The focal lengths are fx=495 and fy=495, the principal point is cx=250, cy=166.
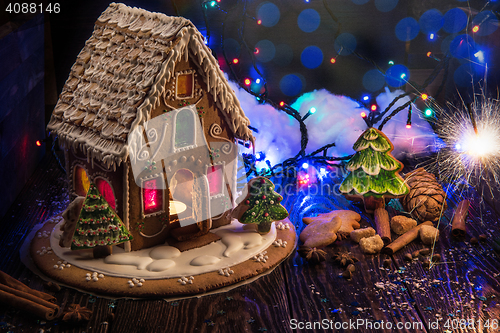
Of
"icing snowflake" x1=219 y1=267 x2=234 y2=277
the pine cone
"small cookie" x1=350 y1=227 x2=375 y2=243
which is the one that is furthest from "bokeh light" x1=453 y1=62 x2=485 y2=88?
"icing snowflake" x1=219 y1=267 x2=234 y2=277

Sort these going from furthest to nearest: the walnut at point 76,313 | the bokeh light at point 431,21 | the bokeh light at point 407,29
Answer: the bokeh light at point 407,29 → the bokeh light at point 431,21 → the walnut at point 76,313

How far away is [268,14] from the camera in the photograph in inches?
278

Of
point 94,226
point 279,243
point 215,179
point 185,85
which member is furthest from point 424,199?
point 94,226

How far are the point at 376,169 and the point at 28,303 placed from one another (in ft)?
13.1

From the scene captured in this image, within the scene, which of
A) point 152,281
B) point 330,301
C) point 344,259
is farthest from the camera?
point 344,259

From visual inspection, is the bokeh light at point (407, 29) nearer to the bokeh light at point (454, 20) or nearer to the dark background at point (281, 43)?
the dark background at point (281, 43)

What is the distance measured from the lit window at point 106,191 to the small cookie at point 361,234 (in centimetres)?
262

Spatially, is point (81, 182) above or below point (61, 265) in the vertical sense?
above

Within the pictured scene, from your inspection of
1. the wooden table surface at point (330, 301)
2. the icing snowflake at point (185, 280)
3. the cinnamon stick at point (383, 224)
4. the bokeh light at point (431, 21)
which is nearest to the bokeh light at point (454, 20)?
the bokeh light at point (431, 21)

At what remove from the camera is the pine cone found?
5.89 m

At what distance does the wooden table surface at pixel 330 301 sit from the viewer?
4188mm

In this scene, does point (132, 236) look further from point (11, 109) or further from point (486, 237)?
point (486, 237)

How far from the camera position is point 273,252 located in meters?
5.24

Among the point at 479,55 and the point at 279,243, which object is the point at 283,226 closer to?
the point at 279,243
